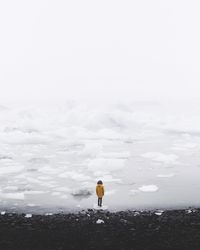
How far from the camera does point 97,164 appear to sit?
65.5 ft

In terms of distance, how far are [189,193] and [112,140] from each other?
14.7 metres

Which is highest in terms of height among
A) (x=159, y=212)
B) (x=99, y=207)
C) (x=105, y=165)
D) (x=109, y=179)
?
(x=105, y=165)

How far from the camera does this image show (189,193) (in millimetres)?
15711

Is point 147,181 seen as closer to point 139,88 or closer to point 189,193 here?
point 189,193

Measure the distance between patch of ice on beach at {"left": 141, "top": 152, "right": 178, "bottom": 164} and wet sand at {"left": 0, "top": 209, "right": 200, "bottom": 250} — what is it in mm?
9439

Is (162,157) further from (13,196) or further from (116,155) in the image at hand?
(13,196)

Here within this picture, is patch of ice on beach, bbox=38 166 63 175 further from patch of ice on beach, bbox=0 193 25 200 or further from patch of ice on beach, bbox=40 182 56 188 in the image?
patch of ice on beach, bbox=0 193 25 200

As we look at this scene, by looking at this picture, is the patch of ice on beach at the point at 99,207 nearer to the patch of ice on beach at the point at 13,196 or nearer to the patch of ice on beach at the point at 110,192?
the patch of ice on beach at the point at 110,192

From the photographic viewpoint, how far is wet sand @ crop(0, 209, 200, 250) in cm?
959

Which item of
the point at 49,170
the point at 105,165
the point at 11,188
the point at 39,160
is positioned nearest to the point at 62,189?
the point at 11,188

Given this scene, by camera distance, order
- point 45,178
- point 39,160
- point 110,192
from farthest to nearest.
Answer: point 39,160 < point 45,178 < point 110,192

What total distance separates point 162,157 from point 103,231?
42.6 feet

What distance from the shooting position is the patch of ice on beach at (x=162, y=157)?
22116 mm

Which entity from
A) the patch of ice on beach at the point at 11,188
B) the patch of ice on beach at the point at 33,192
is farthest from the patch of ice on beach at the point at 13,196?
the patch of ice on beach at the point at 11,188
